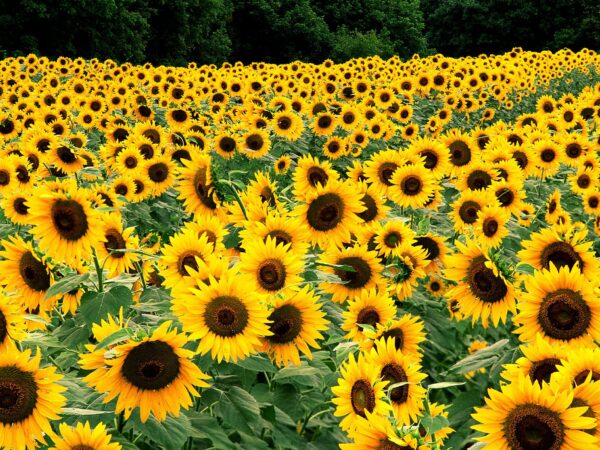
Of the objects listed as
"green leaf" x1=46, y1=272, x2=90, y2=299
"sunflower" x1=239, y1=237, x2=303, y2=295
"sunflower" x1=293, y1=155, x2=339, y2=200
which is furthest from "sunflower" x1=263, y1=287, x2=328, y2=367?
"sunflower" x1=293, y1=155, x2=339, y2=200

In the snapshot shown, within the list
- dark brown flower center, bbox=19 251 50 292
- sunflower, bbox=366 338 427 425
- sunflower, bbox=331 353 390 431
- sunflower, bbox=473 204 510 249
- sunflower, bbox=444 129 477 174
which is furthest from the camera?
sunflower, bbox=444 129 477 174

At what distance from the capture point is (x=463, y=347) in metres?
4.69

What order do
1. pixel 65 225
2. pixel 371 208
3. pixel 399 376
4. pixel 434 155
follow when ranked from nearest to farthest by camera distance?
pixel 399 376 < pixel 65 225 < pixel 371 208 < pixel 434 155

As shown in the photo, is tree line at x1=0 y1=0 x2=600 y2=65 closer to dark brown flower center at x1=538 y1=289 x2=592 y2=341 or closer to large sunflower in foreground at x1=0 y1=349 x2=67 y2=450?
large sunflower in foreground at x1=0 y1=349 x2=67 y2=450

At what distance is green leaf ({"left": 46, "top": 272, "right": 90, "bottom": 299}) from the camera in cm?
260

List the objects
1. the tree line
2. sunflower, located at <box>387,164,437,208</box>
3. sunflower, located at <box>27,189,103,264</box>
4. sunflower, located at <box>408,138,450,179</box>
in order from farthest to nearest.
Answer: the tree line → sunflower, located at <box>408,138,450,179</box> → sunflower, located at <box>387,164,437,208</box> → sunflower, located at <box>27,189,103,264</box>

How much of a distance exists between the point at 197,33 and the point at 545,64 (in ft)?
60.0

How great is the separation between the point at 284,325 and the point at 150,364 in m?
0.61

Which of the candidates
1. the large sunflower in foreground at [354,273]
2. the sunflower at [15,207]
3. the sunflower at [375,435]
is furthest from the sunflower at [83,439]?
the sunflower at [15,207]

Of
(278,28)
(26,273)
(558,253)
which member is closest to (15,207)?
(26,273)

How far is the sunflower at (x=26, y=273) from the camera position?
2926 millimetres

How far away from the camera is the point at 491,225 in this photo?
4512 millimetres

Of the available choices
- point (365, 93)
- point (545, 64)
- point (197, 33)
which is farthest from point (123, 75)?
point (197, 33)

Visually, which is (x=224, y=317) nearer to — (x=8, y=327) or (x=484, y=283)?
(x=8, y=327)
